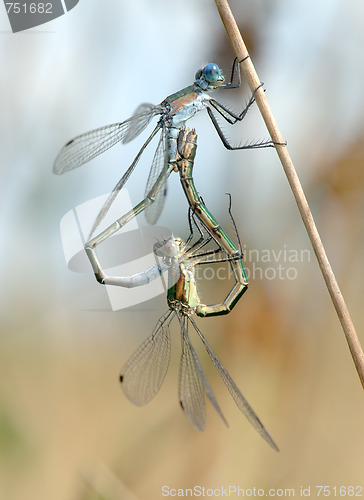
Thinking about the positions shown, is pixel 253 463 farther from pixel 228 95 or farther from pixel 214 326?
pixel 228 95

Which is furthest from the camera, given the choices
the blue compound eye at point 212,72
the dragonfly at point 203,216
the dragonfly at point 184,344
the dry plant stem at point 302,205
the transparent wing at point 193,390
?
the transparent wing at point 193,390

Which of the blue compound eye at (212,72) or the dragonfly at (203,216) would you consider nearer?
the blue compound eye at (212,72)

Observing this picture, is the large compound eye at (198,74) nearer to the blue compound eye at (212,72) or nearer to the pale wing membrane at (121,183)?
the blue compound eye at (212,72)

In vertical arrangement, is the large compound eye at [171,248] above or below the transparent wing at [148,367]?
above

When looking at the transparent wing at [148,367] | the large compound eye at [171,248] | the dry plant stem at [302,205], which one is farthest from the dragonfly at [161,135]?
the transparent wing at [148,367]

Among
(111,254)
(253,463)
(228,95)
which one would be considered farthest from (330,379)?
(228,95)

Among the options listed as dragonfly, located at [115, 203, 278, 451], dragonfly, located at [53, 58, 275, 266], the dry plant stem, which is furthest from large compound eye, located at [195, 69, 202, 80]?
dragonfly, located at [115, 203, 278, 451]
